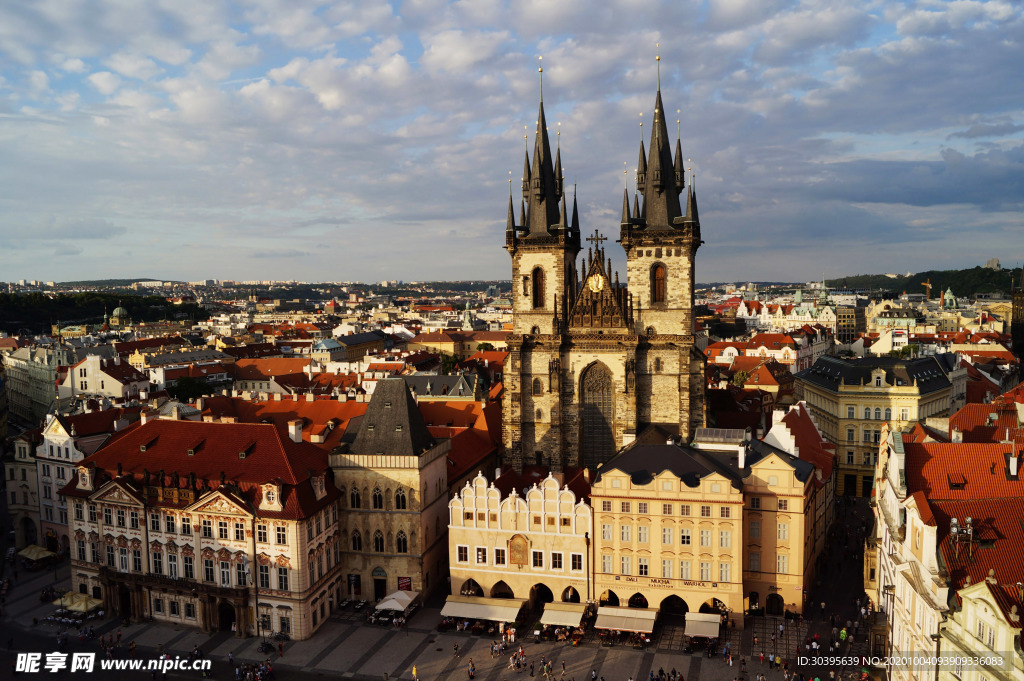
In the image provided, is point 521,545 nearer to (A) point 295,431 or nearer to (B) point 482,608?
(B) point 482,608

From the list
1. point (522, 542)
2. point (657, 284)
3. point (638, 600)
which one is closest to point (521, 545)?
point (522, 542)

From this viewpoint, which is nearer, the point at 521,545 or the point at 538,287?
the point at 521,545

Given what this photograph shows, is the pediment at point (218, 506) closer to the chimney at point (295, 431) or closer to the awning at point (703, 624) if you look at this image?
the chimney at point (295, 431)

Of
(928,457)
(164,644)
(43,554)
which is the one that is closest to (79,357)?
(43,554)

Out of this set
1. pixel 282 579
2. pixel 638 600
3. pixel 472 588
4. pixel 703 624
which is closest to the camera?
pixel 703 624

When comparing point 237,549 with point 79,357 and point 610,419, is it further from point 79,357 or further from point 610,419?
point 79,357

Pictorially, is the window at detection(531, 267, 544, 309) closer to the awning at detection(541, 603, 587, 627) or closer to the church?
the church

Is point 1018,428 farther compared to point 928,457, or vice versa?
point 1018,428

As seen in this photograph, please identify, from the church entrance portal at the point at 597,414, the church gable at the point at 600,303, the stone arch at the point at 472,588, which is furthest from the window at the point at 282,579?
the church gable at the point at 600,303
